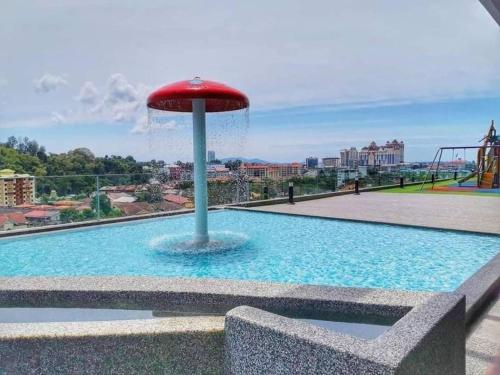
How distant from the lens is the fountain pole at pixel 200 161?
670 centimetres

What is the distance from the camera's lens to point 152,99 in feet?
20.7

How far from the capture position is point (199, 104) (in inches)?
263

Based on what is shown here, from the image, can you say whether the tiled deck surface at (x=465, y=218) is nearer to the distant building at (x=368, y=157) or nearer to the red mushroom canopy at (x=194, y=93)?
the red mushroom canopy at (x=194, y=93)

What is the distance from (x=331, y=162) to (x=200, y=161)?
41.2 feet

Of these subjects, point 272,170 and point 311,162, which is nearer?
point 272,170

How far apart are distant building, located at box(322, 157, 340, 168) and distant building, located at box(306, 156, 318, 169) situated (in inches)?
17.4

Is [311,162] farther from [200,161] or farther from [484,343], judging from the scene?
[484,343]

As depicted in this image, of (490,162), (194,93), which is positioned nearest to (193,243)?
(194,93)

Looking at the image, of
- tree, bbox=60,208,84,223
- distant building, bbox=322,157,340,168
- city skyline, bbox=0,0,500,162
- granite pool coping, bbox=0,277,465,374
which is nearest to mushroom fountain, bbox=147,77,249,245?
city skyline, bbox=0,0,500,162

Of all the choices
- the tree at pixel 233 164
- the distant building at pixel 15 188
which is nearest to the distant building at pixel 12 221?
the distant building at pixel 15 188

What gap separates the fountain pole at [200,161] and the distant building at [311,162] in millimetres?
9781

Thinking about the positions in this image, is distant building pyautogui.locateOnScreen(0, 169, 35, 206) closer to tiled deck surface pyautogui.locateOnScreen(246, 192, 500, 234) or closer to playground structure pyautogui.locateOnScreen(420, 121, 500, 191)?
tiled deck surface pyautogui.locateOnScreen(246, 192, 500, 234)

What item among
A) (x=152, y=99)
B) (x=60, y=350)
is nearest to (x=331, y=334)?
(x=60, y=350)

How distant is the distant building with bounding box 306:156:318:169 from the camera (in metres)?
16.4
